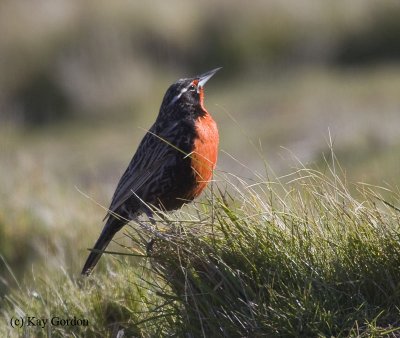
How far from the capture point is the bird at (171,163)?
20.9 feet

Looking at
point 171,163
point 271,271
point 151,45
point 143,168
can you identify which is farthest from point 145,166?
point 151,45

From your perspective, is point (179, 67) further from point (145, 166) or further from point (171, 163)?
point (171, 163)

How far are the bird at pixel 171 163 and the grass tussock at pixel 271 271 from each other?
934mm

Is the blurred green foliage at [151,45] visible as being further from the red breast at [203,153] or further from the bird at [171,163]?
the red breast at [203,153]

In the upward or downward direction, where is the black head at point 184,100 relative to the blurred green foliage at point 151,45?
upward

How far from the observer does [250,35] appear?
928 inches

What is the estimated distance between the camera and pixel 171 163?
6.49m

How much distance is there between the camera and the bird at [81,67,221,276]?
6.36 m

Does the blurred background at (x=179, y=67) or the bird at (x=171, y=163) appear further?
the blurred background at (x=179, y=67)

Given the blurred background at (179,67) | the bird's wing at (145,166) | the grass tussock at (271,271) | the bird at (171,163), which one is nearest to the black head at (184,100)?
the bird at (171,163)

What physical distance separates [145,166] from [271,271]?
209 cm

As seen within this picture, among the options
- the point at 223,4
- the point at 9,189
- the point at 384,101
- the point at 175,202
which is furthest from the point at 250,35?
the point at 175,202

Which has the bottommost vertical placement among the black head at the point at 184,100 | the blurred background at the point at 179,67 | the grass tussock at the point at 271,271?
the blurred background at the point at 179,67

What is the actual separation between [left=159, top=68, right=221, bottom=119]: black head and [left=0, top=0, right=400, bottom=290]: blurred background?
37.2 feet
